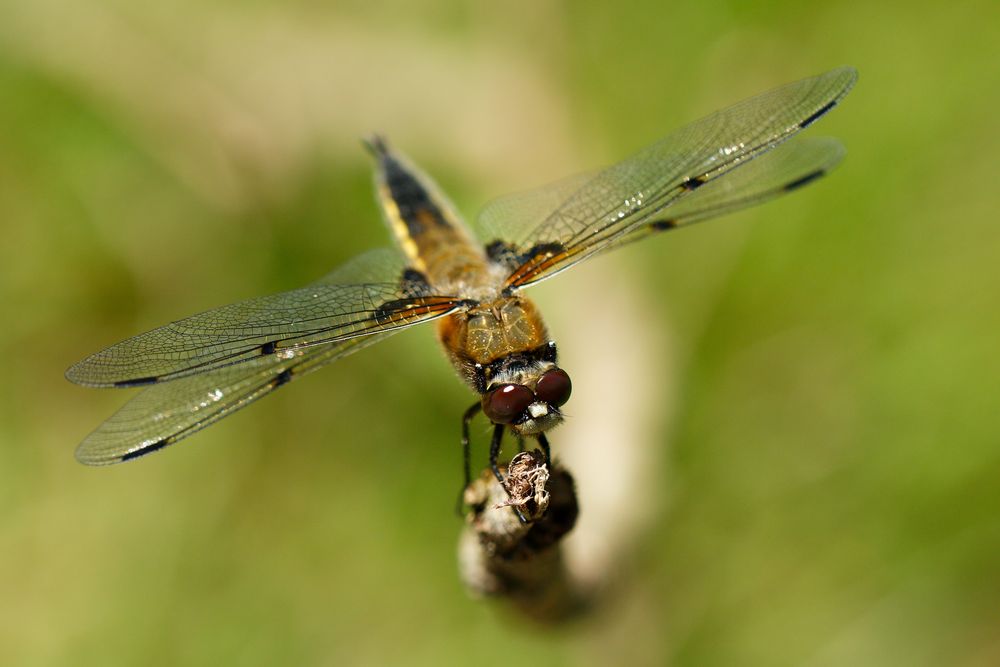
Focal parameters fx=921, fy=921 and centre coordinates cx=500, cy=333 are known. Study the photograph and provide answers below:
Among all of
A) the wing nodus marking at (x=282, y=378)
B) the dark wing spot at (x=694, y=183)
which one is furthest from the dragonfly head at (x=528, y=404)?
the dark wing spot at (x=694, y=183)

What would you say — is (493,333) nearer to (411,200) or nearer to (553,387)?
(553,387)

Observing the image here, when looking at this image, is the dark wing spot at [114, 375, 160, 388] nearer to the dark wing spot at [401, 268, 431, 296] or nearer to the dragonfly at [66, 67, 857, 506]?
the dragonfly at [66, 67, 857, 506]

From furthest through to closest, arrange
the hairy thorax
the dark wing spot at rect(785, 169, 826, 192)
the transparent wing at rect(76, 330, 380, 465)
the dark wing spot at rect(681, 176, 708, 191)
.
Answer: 1. the dark wing spot at rect(785, 169, 826, 192)
2. the dark wing spot at rect(681, 176, 708, 191)
3. the transparent wing at rect(76, 330, 380, 465)
4. the hairy thorax

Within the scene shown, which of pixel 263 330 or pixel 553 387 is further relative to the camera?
pixel 263 330

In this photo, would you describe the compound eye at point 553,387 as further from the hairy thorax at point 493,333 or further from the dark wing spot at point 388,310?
the dark wing spot at point 388,310

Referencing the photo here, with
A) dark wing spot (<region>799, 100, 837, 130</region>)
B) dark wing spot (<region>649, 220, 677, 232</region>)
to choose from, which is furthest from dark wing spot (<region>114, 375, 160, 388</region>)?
dark wing spot (<region>799, 100, 837, 130</region>)

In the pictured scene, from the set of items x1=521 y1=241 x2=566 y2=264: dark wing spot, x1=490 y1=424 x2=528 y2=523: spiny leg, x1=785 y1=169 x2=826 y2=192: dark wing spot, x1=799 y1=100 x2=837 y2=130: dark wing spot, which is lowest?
x1=490 y1=424 x2=528 y2=523: spiny leg

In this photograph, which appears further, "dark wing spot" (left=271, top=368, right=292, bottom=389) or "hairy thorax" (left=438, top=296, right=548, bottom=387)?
"dark wing spot" (left=271, top=368, right=292, bottom=389)

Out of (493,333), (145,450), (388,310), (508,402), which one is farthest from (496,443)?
(145,450)
